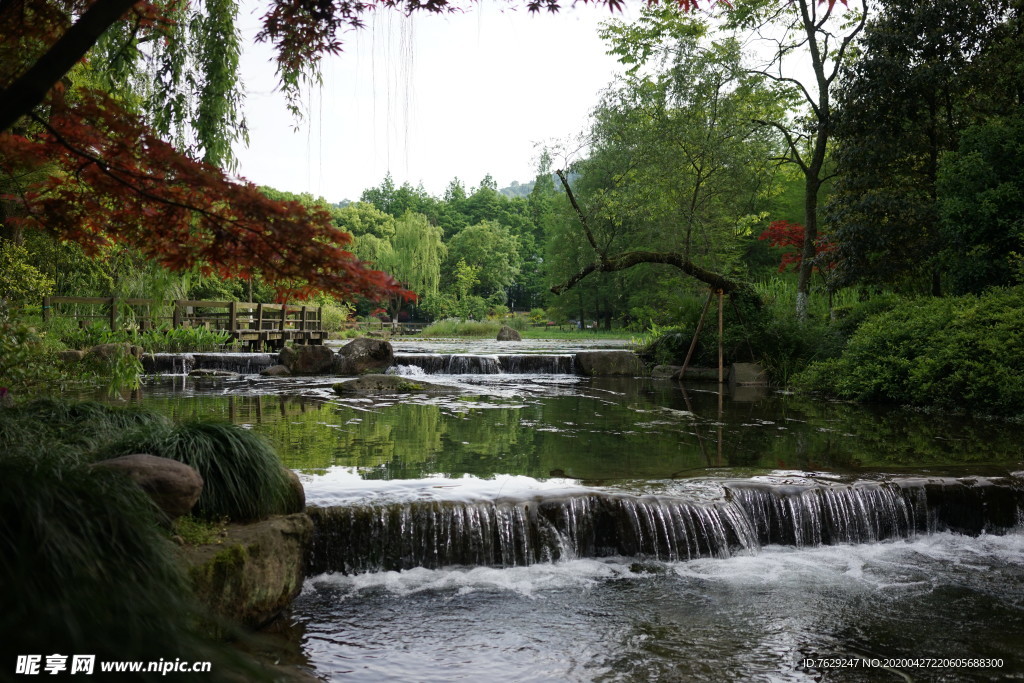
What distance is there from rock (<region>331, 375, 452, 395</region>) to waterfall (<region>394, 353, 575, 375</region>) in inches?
179

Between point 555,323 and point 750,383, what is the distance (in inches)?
1285

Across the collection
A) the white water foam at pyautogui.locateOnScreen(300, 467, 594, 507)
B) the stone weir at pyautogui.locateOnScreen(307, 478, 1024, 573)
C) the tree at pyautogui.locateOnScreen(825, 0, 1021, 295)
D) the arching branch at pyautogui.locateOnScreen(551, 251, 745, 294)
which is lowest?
the stone weir at pyautogui.locateOnScreen(307, 478, 1024, 573)

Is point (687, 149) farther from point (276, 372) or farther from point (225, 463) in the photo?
point (225, 463)

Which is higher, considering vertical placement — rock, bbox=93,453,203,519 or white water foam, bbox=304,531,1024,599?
rock, bbox=93,453,203,519

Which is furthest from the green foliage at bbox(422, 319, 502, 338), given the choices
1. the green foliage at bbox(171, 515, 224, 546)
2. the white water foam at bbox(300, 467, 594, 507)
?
the green foliage at bbox(171, 515, 224, 546)

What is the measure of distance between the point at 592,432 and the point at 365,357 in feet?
35.8

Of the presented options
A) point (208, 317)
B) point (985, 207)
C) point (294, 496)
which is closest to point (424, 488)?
point (294, 496)

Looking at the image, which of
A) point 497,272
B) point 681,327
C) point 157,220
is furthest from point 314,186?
point 497,272

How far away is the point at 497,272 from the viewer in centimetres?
5272

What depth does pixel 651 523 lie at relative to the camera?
567cm

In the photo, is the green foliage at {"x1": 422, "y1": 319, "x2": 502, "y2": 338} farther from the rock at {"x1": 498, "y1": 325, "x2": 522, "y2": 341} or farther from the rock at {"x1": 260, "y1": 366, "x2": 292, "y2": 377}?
the rock at {"x1": 260, "y1": 366, "x2": 292, "y2": 377}

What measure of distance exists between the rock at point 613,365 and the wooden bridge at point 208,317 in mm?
10682

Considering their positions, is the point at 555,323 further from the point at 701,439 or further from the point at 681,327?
the point at 701,439

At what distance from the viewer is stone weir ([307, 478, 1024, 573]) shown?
5.29 m
